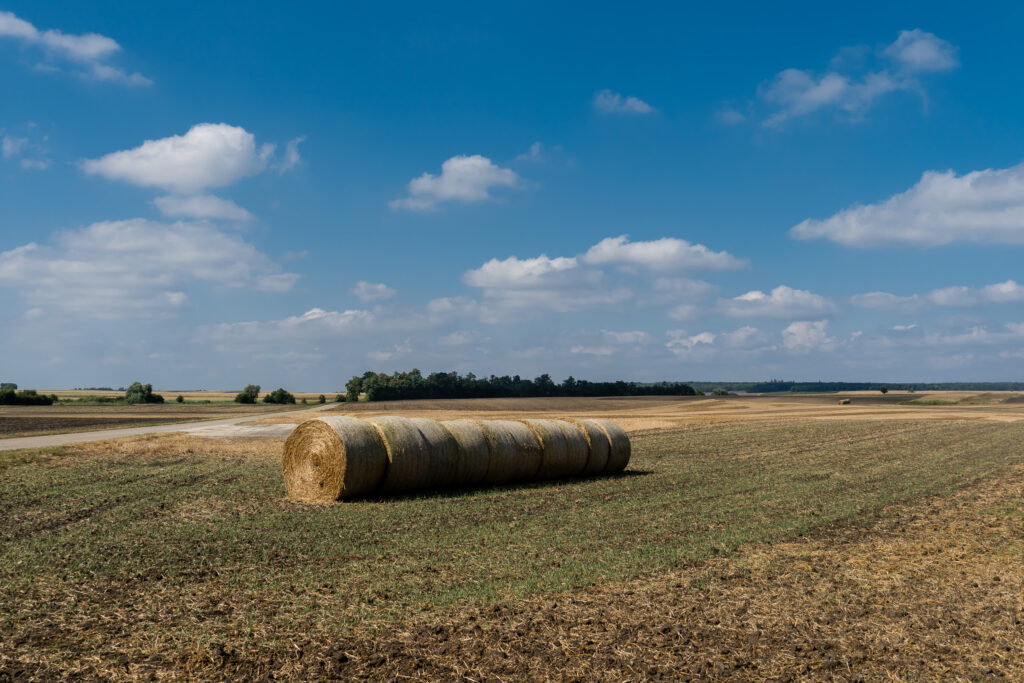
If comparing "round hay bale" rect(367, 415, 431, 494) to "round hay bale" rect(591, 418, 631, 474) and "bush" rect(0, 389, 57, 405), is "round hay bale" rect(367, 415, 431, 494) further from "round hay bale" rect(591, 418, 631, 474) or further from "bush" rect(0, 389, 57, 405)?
"bush" rect(0, 389, 57, 405)

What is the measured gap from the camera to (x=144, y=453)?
75.1 feet

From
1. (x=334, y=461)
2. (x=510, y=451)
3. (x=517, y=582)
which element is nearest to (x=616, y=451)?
(x=510, y=451)

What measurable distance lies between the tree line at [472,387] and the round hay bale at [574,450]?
81015 millimetres

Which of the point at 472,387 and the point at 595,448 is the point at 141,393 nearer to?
the point at 472,387

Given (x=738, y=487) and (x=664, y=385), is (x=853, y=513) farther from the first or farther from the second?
(x=664, y=385)

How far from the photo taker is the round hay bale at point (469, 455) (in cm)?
1513

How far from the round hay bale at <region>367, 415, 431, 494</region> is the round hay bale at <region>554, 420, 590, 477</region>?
3890mm

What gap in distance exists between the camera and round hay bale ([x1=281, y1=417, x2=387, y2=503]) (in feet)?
44.7

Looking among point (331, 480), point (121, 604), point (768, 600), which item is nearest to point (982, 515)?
point (768, 600)

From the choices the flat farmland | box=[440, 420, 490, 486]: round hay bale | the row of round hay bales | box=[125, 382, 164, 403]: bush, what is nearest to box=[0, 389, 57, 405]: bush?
box=[125, 382, 164, 403]: bush

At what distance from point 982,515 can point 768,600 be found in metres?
7.13

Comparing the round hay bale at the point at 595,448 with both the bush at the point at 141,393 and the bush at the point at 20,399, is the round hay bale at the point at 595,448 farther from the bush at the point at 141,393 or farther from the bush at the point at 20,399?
the bush at the point at 141,393

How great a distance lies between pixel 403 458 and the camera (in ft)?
46.3

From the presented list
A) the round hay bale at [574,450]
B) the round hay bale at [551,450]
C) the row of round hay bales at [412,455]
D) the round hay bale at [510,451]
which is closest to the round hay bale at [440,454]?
the row of round hay bales at [412,455]
